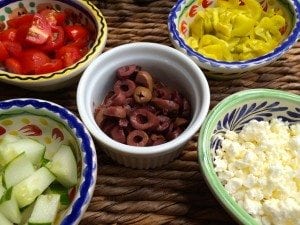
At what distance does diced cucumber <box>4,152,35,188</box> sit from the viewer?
0.92 meters

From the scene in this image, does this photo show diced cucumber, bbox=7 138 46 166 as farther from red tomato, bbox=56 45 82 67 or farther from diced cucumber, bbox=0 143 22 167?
red tomato, bbox=56 45 82 67

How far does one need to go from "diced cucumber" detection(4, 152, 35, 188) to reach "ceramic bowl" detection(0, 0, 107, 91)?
0.21 meters

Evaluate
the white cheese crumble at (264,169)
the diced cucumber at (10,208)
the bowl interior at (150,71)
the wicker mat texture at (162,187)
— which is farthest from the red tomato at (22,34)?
the white cheese crumble at (264,169)

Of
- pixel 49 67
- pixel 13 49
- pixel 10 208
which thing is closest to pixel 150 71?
pixel 49 67

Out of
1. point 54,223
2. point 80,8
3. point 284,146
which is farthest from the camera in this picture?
point 80,8

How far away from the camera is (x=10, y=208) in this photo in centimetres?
88

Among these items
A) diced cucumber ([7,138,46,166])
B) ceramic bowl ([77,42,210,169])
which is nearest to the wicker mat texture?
ceramic bowl ([77,42,210,169])

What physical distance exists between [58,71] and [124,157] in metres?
0.25

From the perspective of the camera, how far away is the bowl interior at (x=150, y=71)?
3.35 feet

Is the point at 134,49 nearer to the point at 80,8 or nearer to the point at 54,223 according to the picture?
the point at 80,8

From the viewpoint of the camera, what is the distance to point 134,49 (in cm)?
111

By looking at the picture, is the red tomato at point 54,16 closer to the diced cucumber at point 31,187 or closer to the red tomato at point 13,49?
the red tomato at point 13,49

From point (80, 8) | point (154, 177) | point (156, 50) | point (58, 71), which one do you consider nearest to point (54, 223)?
point (154, 177)

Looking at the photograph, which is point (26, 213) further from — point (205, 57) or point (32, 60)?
point (205, 57)
